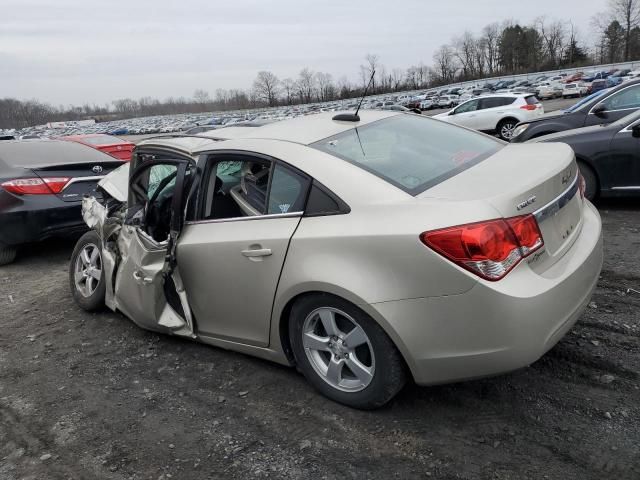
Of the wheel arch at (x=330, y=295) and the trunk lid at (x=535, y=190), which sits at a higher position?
Answer: the trunk lid at (x=535, y=190)

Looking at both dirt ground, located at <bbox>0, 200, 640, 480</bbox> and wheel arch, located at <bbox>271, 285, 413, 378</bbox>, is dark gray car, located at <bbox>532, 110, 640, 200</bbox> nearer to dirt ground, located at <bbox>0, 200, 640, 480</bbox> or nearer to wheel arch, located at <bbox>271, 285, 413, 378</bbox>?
dirt ground, located at <bbox>0, 200, 640, 480</bbox>

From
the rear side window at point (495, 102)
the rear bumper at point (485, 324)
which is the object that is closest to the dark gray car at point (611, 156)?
the rear bumper at point (485, 324)

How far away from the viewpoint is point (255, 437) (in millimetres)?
2711

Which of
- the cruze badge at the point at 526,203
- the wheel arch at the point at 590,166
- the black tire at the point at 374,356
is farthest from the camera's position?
the wheel arch at the point at 590,166

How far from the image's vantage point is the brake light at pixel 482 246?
222cm

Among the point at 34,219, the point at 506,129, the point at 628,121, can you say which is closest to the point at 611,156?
the point at 628,121

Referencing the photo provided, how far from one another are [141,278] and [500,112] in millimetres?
17573

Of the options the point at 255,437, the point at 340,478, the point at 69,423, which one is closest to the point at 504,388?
the point at 340,478

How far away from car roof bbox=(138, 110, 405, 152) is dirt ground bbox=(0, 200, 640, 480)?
4.66 ft

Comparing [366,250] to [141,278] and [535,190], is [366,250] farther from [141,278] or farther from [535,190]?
[141,278]

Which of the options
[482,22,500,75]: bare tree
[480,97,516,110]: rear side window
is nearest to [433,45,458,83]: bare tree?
[482,22,500,75]: bare tree

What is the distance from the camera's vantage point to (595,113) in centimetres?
812

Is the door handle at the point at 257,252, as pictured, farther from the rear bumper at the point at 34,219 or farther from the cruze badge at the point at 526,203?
the rear bumper at the point at 34,219

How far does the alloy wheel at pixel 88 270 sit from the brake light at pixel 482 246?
3.17 m
